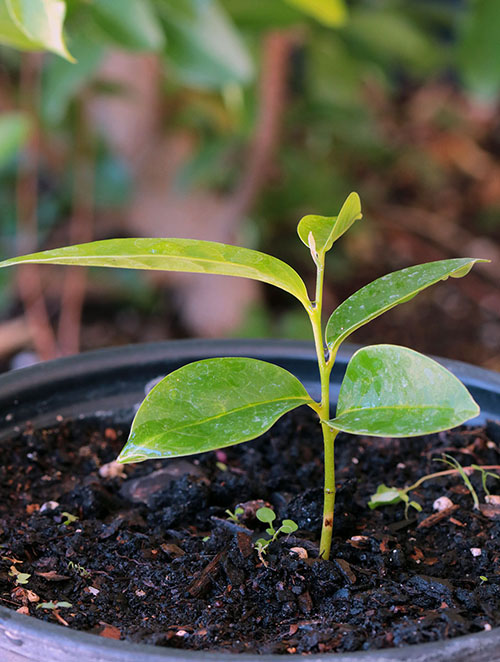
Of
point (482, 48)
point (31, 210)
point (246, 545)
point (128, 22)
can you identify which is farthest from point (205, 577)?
point (31, 210)

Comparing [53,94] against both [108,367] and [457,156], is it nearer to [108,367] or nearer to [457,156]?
[108,367]

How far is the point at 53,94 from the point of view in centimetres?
137

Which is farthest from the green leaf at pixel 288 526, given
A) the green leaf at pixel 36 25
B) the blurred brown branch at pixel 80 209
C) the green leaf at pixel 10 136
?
the blurred brown branch at pixel 80 209

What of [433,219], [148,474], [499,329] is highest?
[148,474]

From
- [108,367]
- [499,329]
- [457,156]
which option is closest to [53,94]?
[108,367]

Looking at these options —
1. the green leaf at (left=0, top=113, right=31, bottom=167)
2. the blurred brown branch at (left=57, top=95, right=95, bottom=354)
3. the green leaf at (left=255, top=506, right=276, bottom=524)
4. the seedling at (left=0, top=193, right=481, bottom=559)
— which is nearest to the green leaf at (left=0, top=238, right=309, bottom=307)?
the seedling at (left=0, top=193, right=481, bottom=559)

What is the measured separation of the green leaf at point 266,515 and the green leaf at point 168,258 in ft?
0.68

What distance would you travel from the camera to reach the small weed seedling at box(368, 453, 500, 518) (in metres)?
0.67

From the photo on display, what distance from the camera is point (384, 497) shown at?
666mm

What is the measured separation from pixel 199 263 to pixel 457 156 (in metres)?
2.78

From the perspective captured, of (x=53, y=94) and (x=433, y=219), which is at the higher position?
(x=53, y=94)

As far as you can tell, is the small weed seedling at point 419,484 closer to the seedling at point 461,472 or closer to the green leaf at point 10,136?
the seedling at point 461,472

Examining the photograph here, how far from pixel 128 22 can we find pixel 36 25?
0.36 m

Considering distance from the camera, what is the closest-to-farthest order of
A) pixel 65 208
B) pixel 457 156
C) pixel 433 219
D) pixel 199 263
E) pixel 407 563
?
pixel 199 263 → pixel 407 563 → pixel 65 208 → pixel 433 219 → pixel 457 156
